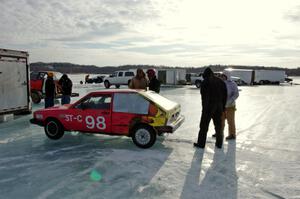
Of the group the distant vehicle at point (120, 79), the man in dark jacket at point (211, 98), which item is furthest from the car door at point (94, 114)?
the distant vehicle at point (120, 79)

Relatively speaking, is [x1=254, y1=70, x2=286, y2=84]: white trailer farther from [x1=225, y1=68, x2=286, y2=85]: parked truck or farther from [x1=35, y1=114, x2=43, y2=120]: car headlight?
[x1=35, y1=114, x2=43, y2=120]: car headlight

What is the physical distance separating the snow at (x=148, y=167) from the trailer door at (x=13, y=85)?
1.89 metres

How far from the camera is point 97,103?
7.55 m

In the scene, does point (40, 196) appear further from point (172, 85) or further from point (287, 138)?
point (172, 85)

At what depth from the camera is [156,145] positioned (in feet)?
24.4

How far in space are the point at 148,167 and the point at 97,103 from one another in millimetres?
2570

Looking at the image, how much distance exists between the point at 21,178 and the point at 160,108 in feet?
11.2

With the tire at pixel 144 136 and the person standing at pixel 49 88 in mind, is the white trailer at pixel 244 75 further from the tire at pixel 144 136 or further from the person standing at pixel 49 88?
the tire at pixel 144 136

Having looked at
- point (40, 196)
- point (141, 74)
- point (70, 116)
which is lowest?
point (40, 196)

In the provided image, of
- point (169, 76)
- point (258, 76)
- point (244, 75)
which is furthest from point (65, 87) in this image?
point (258, 76)

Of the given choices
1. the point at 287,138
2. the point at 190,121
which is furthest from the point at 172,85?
the point at 287,138

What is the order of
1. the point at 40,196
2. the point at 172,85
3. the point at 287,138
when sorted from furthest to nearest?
the point at 172,85 < the point at 287,138 < the point at 40,196

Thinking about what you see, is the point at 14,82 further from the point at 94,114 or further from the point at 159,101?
the point at 159,101

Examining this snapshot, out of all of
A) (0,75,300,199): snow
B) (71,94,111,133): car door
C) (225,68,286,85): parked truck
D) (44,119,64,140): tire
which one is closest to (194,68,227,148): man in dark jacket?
(0,75,300,199): snow
